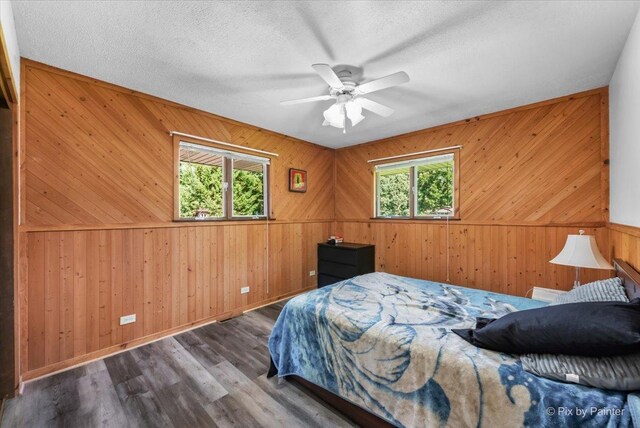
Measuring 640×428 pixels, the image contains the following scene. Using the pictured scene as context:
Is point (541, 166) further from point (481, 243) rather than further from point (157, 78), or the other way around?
point (157, 78)

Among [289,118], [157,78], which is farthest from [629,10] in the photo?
[157,78]

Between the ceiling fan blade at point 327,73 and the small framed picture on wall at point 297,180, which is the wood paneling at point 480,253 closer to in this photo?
the small framed picture on wall at point 297,180

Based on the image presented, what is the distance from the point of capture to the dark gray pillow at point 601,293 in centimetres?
160

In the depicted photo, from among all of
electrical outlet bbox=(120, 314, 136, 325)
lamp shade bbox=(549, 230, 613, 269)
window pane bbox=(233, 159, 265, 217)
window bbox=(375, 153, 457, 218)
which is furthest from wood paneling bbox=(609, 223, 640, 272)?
electrical outlet bbox=(120, 314, 136, 325)

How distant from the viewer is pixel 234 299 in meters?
3.62

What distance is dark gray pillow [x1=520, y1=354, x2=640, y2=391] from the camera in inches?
43.2

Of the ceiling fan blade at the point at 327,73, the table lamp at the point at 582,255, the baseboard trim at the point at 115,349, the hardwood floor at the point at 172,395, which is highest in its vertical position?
the ceiling fan blade at the point at 327,73

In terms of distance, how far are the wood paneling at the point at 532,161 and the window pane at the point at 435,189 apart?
0.64ft

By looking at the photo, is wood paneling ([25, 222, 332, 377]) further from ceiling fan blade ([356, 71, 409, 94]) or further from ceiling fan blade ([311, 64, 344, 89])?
ceiling fan blade ([356, 71, 409, 94])

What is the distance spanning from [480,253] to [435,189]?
104 cm

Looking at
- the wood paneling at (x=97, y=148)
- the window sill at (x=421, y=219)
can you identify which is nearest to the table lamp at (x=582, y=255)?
the window sill at (x=421, y=219)

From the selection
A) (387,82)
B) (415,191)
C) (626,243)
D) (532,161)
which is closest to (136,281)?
(387,82)

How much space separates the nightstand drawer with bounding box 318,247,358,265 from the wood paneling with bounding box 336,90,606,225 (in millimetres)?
1564

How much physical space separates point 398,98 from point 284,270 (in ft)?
9.50
